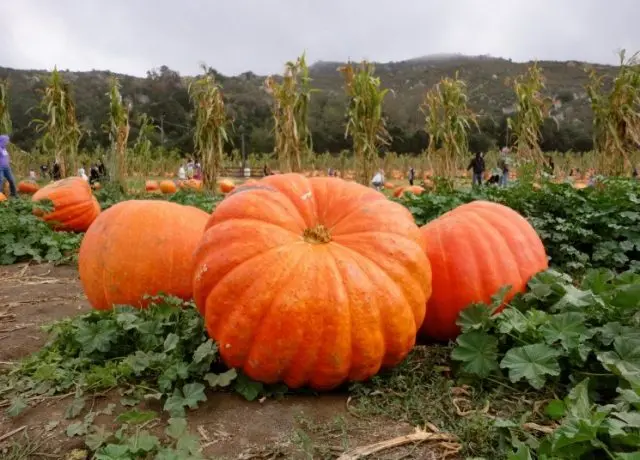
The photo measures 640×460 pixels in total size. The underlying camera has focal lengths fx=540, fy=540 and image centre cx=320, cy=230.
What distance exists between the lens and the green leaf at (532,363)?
190 centimetres

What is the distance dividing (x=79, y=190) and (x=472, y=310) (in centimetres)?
560

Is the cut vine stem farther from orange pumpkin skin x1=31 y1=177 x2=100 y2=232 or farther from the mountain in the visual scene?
the mountain

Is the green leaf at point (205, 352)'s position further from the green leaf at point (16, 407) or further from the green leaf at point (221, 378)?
the green leaf at point (16, 407)

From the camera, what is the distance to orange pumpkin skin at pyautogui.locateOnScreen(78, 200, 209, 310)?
9.56ft

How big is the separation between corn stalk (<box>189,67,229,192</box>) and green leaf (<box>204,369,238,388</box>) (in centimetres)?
839

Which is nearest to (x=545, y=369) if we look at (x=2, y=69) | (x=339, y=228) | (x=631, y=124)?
(x=339, y=228)

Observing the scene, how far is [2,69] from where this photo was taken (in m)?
66.4

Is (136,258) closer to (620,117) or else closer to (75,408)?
(75,408)

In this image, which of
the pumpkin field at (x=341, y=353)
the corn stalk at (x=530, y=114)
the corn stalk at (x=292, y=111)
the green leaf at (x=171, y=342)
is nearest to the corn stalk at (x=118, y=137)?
the corn stalk at (x=292, y=111)

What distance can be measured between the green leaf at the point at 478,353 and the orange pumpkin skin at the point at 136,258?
1.50 meters

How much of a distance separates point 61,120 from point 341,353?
37.1 feet

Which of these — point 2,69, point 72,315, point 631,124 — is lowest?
point 72,315

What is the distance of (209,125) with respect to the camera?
401 inches

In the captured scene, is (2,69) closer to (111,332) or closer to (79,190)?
(79,190)
